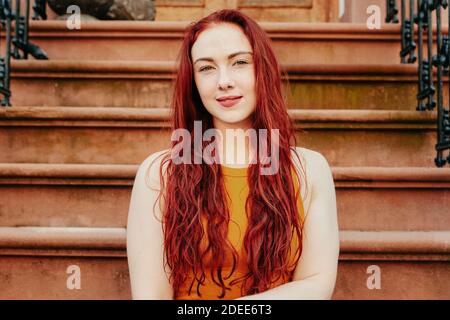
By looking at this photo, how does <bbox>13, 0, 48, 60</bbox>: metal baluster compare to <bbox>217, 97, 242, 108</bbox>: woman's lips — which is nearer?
<bbox>217, 97, 242, 108</bbox>: woman's lips

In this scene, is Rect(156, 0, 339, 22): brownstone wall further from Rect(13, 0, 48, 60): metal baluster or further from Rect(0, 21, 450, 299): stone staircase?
Rect(13, 0, 48, 60): metal baluster

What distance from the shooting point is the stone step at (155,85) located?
2264mm

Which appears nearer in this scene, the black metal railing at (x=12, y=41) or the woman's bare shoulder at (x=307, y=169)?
the woman's bare shoulder at (x=307, y=169)

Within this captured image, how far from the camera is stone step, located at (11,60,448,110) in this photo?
7.43 feet

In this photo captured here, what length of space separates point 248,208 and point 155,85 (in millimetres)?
1301

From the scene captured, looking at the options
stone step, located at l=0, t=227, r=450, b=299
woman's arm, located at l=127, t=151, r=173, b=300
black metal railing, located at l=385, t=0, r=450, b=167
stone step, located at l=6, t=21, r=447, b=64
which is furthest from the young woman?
stone step, located at l=6, t=21, r=447, b=64

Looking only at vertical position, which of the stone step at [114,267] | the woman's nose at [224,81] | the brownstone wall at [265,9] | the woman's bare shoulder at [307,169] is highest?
the brownstone wall at [265,9]

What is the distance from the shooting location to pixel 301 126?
2016mm

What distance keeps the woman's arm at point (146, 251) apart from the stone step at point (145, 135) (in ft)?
2.89

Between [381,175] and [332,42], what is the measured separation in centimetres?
109

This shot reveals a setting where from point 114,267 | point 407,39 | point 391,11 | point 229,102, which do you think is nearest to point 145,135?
point 114,267

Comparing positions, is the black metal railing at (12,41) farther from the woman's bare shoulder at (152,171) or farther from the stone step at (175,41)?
the woman's bare shoulder at (152,171)

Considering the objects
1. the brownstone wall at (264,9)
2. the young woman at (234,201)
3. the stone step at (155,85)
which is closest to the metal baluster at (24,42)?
the stone step at (155,85)
